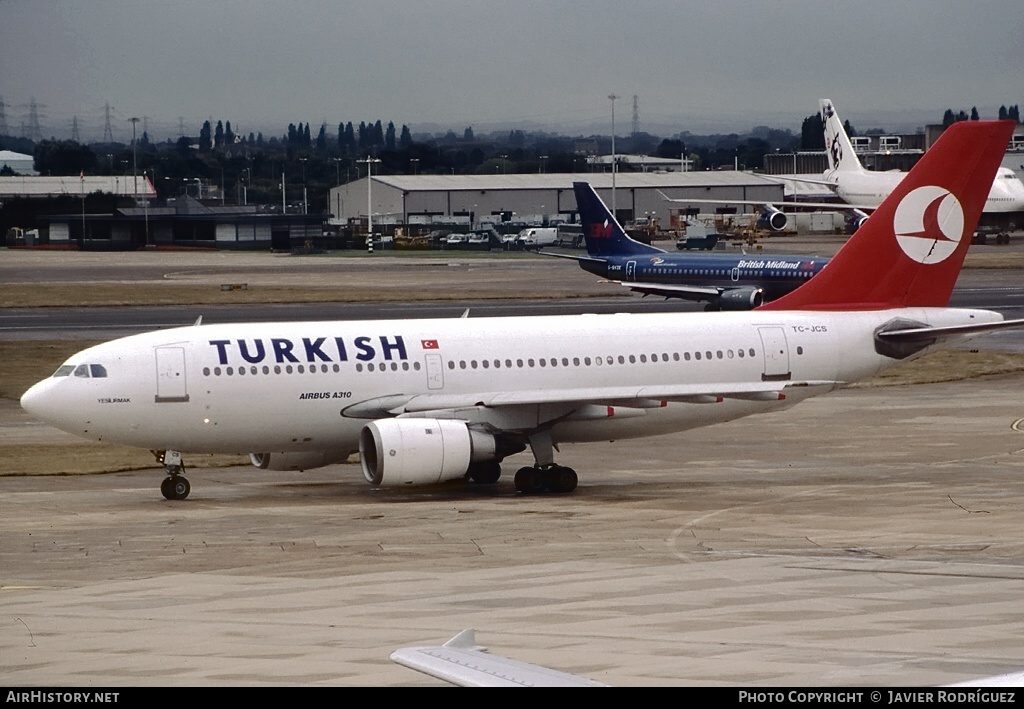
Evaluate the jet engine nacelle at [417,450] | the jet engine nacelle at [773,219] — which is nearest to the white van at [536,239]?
the jet engine nacelle at [773,219]

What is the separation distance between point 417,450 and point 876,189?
114 m

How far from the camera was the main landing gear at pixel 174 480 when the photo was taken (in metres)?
37.6

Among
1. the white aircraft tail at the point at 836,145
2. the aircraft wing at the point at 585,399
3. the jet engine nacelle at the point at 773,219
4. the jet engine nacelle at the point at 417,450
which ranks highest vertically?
the white aircraft tail at the point at 836,145

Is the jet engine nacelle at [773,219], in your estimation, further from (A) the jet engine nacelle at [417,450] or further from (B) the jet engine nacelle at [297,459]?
(A) the jet engine nacelle at [417,450]

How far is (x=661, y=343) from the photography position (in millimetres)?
40125

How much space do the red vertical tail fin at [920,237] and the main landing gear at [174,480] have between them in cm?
1706

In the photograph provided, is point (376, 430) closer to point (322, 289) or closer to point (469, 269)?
point (322, 289)

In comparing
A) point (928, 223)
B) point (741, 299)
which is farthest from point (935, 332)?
point (741, 299)

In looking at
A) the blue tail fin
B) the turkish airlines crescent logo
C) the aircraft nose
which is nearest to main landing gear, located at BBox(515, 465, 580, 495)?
the aircraft nose

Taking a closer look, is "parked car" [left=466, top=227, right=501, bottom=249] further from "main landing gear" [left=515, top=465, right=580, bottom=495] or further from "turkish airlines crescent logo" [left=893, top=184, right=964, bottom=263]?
"main landing gear" [left=515, top=465, right=580, bottom=495]

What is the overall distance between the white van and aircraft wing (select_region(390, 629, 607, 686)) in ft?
520

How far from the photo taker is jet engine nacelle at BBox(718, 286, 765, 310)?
8231 cm

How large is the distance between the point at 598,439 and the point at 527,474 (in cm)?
241
